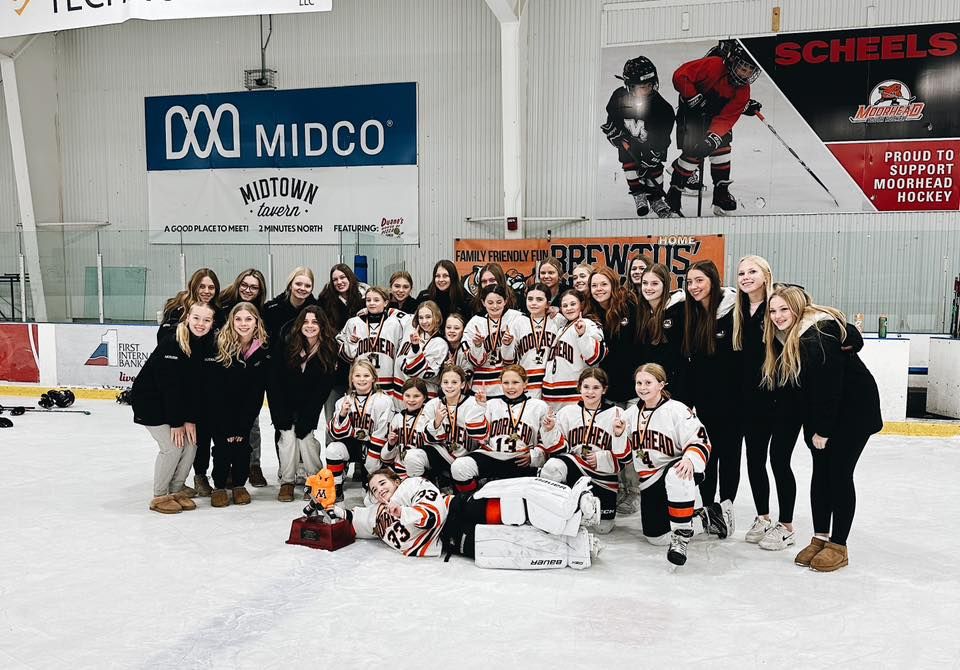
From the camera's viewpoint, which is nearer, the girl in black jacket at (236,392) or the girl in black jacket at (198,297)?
the girl in black jacket at (236,392)

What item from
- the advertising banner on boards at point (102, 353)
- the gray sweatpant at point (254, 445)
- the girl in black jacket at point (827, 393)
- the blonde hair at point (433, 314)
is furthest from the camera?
the advertising banner on boards at point (102, 353)

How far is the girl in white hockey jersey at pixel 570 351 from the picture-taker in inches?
181

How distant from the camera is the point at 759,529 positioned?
4078mm

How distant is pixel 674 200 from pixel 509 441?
7.45 meters

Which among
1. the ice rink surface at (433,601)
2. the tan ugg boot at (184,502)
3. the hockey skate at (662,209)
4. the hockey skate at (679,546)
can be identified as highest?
the hockey skate at (662,209)

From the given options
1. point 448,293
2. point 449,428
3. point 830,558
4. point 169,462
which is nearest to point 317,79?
point 448,293

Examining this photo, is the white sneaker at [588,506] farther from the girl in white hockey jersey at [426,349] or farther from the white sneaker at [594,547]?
the girl in white hockey jersey at [426,349]

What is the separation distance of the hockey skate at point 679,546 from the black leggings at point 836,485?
660mm

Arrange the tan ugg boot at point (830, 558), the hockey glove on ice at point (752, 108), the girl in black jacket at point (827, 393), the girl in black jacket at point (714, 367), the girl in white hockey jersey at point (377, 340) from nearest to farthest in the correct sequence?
1. the girl in black jacket at point (827, 393)
2. the tan ugg boot at point (830, 558)
3. the girl in black jacket at point (714, 367)
4. the girl in white hockey jersey at point (377, 340)
5. the hockey glove on ice at point (752, 108)

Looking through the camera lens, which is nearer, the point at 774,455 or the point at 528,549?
the point at 528,549

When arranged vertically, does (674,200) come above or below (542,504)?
above

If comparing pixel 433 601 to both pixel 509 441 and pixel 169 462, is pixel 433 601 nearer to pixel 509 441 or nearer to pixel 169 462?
pixel 509 441

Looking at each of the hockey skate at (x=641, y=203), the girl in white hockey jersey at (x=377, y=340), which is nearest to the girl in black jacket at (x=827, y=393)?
the girl in white hockey jersey at (x=377, y=340)

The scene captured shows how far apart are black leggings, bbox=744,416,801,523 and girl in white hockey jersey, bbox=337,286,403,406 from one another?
2.26 metres
